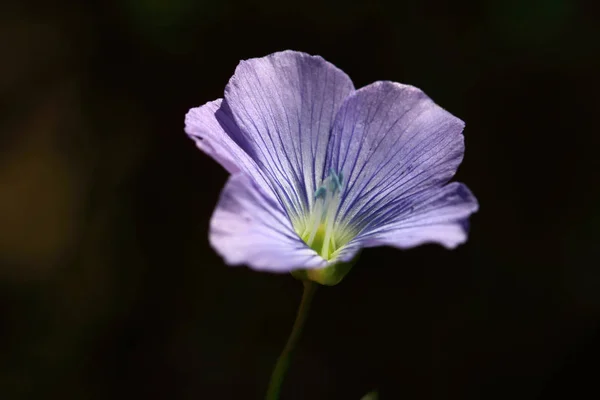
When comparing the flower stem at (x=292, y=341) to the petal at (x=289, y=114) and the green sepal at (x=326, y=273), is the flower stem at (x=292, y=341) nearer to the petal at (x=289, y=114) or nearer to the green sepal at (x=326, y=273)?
the green sepal at (x=326, y=273)

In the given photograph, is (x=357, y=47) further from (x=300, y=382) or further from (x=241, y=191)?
(x=241, y=191)

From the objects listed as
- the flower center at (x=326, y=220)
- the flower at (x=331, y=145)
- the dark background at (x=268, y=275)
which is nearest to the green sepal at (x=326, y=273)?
the flower at (x=331, y=145)

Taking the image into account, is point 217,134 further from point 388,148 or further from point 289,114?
point 388,148

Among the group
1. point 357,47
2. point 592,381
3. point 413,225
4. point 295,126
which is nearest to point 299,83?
point 295,126

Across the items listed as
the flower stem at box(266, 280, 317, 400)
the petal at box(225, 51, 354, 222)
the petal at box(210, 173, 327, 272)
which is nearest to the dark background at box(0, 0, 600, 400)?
the petal at box(225, 51, 354, 222)

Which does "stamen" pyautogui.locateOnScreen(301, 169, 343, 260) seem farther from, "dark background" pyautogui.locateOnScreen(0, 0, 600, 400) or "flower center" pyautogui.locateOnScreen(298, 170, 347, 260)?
"dark background" pyautogui.locateOnScreen(0, 0, 600, 400)

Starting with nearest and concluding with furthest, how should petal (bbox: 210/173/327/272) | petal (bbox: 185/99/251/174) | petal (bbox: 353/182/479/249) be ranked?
1. petal (bbox: 210/173/327/272)
2. petal (bbox: 353/182/479/249)
3. petal (bbox: 185/99/251/174)
